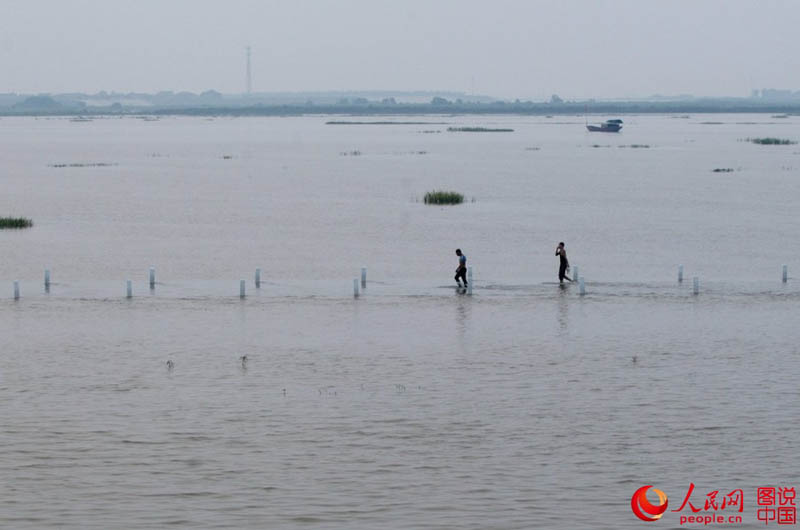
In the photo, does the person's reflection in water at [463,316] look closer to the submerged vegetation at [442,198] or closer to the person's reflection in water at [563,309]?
the person's reflection in water at [563,309]

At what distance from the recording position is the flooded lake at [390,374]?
23109mm

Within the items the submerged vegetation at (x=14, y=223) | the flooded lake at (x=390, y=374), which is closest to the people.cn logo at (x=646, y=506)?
the flooded lake at (x=390, y=374)

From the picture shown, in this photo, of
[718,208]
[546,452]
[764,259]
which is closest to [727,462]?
[546,452]

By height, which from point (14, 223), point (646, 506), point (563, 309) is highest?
point (646, 506)

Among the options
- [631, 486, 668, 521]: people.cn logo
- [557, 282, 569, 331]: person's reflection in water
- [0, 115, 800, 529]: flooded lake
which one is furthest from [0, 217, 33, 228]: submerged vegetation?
[631, 486, 668, 521]: people.cn logo

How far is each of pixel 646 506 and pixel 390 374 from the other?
1172cm

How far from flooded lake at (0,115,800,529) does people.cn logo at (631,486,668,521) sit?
0.72 feet

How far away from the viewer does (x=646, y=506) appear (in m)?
22.3

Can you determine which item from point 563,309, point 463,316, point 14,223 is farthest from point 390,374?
point 14,223

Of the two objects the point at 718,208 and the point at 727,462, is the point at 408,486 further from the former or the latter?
the point at 718,208

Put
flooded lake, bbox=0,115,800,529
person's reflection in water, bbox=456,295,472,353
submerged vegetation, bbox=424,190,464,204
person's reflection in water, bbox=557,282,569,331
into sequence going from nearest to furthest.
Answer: flooded lake, bbox=0,115,800,529 < person's reflection in water, bbox=456,295,472,353 < person's reflection in water, bbox=557,282,569,331 < submerged vegetation, bbox=424,190,464,204

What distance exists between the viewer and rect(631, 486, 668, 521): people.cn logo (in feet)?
71.5

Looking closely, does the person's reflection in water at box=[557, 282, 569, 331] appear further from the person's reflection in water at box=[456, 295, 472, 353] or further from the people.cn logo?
the people.cn logo

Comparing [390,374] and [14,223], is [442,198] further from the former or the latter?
[390,374]
